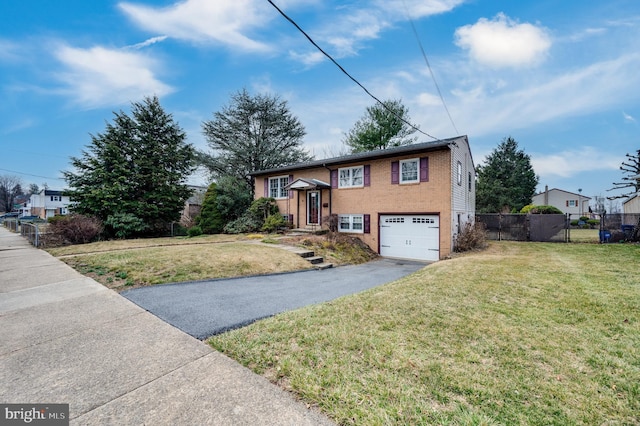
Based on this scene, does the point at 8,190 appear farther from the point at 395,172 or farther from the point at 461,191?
the point at 461,191

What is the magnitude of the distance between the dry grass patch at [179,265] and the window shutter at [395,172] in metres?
6.45

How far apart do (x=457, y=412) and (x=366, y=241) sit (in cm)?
1190

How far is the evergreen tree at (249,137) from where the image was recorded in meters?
22.4

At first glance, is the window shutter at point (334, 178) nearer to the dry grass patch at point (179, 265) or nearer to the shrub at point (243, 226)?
the shrub at point (243, 226)

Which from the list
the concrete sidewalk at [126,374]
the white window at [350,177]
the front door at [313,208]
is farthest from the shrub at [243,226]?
the concrete sidewalk at [126,374]

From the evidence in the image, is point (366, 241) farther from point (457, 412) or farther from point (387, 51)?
point (457, 412)

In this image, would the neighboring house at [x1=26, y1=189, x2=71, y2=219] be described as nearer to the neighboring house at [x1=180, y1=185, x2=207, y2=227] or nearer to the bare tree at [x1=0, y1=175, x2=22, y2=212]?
the bare tree at [x1=0, y1=175, x2=22, y2=212]

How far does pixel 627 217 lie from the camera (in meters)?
14.3

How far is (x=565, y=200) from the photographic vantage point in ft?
129

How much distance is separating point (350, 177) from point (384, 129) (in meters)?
13.3

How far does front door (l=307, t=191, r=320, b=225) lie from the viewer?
15523 millimetres

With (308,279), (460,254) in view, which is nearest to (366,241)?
(460,254)

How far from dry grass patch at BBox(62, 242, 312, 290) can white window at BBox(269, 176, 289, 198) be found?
831 centimetres

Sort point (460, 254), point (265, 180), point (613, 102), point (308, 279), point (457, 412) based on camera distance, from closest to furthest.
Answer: point (457, 412) → point (308, 279) → point (613, 102) → point (460, 254) → point (265, 180)
